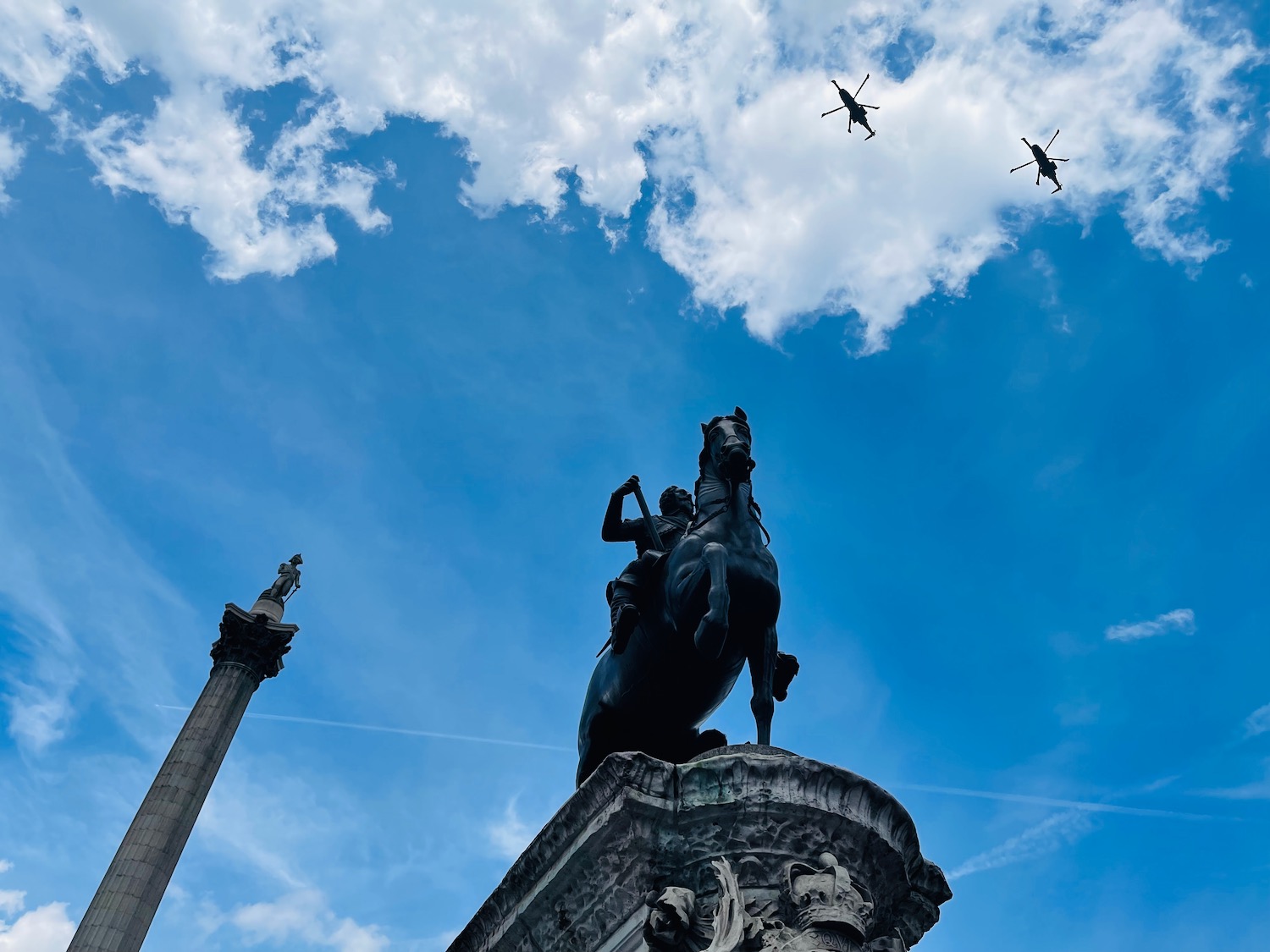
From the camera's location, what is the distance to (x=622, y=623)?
7.46m

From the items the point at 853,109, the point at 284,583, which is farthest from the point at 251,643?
the point at 853,109

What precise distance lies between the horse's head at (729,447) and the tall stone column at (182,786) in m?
16.4

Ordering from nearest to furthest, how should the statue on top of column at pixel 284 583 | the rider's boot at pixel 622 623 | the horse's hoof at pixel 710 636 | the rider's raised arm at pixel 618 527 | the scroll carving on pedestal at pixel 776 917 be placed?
the scroll carving on pedestal at pixel 776 917 → the horse's hoof at pixel 710 636 → the rider's boot at pixel 622 623 → the rider's raised arm at pixel 618 527 → the statue on top of column at pixel 284 583

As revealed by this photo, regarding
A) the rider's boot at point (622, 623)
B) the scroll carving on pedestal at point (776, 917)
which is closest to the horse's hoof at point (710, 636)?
the rider's boot at point (622, 623)

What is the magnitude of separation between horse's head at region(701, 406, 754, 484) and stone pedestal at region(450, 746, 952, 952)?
6.74 ft

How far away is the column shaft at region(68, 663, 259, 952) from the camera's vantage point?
18828mm

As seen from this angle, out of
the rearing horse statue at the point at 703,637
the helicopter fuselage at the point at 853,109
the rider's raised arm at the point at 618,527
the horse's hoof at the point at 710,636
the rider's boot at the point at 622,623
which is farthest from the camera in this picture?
the helicopter fuselage at the point at 853,109

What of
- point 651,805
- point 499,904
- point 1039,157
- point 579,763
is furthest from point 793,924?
point 1039,157

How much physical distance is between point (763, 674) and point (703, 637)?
0.72 metres

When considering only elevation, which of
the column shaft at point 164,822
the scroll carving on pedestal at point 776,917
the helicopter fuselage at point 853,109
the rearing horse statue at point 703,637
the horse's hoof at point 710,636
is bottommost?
the scroll carving on pedestal at point 776,917

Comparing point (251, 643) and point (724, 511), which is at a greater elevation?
point (251, 643)

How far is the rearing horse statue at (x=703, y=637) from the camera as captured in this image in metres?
6.83

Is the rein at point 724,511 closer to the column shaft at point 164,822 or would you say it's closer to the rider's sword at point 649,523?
the rider's sword at point 649,523

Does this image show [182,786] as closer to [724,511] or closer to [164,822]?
[164,822]
